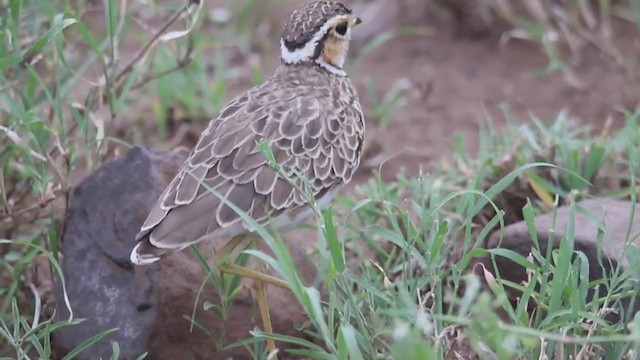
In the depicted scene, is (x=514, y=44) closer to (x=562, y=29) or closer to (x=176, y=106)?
(x=562, y=29)

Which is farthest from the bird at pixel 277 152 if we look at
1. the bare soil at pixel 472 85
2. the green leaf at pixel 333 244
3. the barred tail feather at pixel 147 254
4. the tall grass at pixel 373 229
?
the bare soil at pixel 472 85

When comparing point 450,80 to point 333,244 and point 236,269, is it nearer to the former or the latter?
point 236,269

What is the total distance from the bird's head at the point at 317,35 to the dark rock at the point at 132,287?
70 cm

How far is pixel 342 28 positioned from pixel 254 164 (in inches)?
34.6

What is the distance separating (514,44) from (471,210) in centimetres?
359

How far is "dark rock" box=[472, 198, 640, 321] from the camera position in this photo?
3.52 m

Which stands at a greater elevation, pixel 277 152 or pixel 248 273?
pixel 277 152

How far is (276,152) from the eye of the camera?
3.85 meters

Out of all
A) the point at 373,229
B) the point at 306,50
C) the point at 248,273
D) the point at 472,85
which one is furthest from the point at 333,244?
the point at 472,85

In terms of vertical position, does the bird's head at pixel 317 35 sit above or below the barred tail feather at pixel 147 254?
above

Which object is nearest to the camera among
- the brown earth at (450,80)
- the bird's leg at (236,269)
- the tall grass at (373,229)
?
the tall grass at (373,229)

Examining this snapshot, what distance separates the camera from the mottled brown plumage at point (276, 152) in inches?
140

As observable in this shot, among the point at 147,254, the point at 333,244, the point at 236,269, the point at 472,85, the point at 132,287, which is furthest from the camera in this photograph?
the point at 472,85

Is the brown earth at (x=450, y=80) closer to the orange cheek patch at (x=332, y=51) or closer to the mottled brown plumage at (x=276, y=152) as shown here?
the orange cheek patch at (x=332, y=51)
